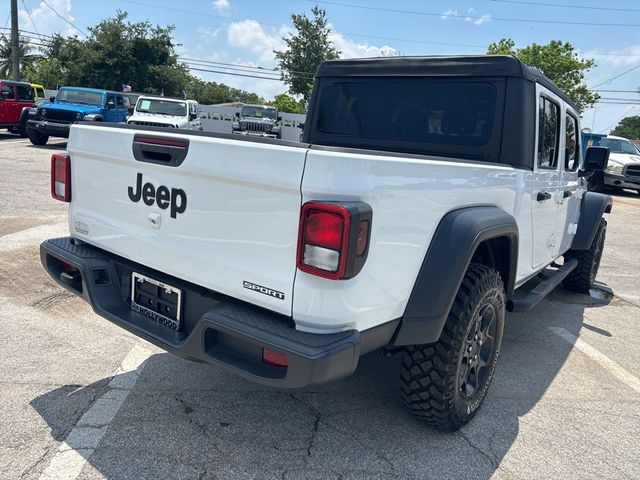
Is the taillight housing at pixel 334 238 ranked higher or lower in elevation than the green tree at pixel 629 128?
lower

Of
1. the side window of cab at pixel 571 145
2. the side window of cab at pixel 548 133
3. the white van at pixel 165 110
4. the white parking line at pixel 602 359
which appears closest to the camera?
the side window of cab at pixel 548 133

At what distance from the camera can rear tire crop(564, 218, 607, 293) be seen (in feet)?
19.5

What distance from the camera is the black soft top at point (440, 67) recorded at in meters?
3.55

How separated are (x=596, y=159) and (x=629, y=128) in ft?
329

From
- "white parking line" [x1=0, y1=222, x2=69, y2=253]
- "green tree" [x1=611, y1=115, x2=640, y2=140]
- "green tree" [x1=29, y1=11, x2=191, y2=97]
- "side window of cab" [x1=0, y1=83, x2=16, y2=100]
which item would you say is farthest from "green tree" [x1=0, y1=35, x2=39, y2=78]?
"green tree" [x1=611, y1=115, x2=640, y2=140]

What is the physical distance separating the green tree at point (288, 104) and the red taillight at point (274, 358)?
52.5m

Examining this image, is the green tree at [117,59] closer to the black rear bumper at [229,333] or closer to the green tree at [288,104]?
the green tree at [288,104]

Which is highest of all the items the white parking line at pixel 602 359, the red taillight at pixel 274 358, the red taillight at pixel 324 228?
the red taillight at pixel 324 228

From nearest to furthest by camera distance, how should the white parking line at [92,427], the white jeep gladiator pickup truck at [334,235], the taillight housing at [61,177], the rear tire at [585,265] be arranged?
the white jeep gladiator pickup truck at [334,235] → the white parking line at [92,427] → the taillight housing at [61,177] → the rear tire at [585,265]

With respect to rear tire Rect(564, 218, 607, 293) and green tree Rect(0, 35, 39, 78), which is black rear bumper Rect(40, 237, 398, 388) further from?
green tree Rect(0, 35, 39, 78)

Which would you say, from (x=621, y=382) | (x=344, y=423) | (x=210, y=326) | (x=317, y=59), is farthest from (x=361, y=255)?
(x=317, y=59)

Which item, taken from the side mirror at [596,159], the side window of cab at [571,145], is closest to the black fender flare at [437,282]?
the side window of cab at [571,145]

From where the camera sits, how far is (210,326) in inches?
90.4

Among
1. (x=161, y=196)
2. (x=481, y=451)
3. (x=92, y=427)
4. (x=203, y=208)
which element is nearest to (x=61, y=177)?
(x=161, y=196)
